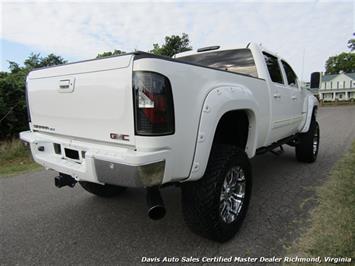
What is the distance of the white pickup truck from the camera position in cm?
187

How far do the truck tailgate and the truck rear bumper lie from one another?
0.09 m

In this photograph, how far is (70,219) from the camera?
3.10 meters

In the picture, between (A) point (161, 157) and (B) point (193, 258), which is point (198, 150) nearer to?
(A) point (161, 157)

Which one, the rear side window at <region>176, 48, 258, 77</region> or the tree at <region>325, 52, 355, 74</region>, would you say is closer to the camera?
the rear side window at <region>176, 48, 258, 77</region>

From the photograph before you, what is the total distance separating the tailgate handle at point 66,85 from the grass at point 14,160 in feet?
12.4

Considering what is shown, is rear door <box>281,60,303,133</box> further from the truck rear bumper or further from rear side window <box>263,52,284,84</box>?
the truck rear bumper

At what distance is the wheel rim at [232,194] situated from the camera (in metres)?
2.50

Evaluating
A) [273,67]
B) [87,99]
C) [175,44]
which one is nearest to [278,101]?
[273,67]

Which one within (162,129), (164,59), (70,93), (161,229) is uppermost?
(164,59)

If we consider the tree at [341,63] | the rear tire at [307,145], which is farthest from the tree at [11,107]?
the tree at [341,63]

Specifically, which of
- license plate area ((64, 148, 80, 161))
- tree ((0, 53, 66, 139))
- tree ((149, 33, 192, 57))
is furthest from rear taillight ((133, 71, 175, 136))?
tree ((149, 33, 192, 57))

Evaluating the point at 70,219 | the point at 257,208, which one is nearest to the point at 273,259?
the point at 257,208

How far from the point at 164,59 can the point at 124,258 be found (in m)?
1.76

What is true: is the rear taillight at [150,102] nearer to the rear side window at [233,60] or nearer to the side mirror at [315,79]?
the rear side window at [233,60]
